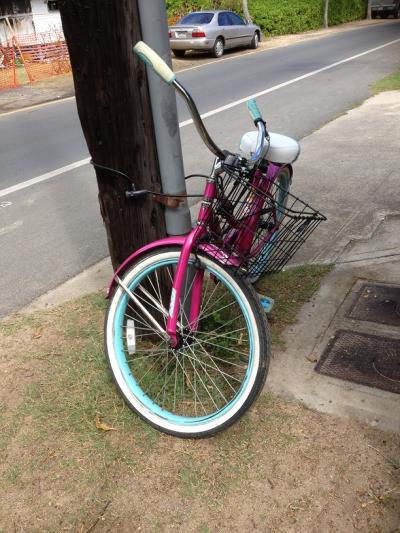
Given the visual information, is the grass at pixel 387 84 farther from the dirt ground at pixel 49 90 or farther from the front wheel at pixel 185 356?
the front wheel at pixel 185 356

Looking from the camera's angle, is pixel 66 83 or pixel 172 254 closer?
pixel 172 254

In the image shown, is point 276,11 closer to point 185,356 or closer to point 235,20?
point 235,20

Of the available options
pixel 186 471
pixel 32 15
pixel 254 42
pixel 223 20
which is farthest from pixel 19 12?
pixel 186 471

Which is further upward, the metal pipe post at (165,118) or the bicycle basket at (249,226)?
the metal pipe post at (165,118)

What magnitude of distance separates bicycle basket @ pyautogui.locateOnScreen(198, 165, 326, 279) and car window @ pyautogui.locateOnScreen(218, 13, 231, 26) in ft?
64.4

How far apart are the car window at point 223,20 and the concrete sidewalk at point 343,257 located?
1453 centimetres

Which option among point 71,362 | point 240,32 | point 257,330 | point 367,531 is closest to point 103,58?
point 257,330

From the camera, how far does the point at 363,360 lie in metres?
2.84

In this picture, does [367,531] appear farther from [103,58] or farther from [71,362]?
[103,58]

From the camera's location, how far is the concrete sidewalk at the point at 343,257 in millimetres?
2633

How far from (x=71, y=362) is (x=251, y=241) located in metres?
1.26

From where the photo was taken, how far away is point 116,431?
2.55 meters

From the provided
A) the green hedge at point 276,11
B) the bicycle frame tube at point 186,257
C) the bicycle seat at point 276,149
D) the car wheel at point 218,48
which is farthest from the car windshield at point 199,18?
the bicycle frame tube at point 186,257

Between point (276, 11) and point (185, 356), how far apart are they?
2921cm
